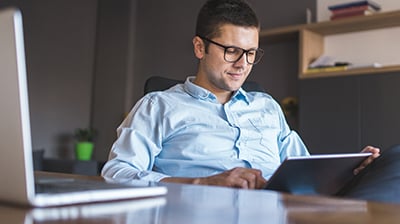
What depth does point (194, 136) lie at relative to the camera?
1645mm

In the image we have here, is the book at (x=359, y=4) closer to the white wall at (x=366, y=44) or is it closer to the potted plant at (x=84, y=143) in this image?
the white wall at (x=366, y=44)

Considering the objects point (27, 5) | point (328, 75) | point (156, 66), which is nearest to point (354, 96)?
point (328, 75)

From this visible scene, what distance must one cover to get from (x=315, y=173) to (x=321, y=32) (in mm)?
2628

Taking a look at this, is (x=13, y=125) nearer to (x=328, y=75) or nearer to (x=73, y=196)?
(x=73, y=196)

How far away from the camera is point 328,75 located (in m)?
3.41

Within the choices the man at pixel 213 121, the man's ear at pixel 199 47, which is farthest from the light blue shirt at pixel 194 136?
the man's ear at pixel 199 47

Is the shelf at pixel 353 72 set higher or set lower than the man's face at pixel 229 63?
lower

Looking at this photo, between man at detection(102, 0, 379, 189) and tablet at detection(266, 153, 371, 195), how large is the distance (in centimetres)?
19

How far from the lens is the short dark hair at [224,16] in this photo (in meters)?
1.75

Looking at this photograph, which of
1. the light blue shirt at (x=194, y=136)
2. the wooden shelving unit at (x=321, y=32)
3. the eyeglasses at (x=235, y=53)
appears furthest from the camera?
the wooden shelving unit at (x=321, y=32)

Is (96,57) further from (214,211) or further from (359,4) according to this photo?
(214,211)

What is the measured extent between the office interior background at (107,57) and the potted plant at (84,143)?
119 mm

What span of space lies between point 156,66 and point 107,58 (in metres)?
0.64

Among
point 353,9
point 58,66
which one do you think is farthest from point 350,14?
point 58,66
